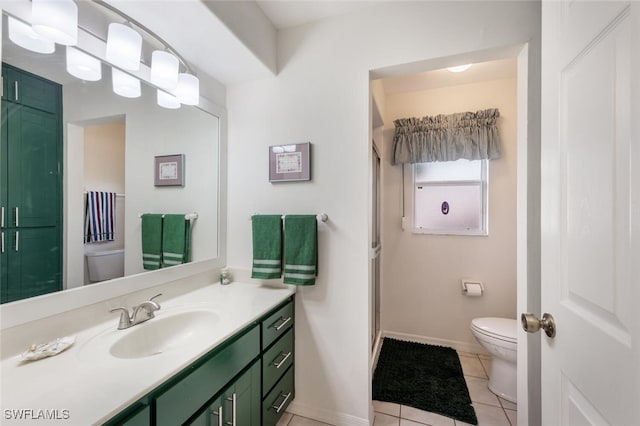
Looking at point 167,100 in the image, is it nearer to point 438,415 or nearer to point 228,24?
point 228,24

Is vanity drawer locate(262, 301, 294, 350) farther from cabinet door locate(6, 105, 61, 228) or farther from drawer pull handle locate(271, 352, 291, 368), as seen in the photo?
cabinet door locate(6, 105, 61, 228)

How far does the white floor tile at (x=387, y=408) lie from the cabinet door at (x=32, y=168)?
2016 mm

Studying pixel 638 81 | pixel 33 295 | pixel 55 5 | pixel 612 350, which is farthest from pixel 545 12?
pixel 33 295

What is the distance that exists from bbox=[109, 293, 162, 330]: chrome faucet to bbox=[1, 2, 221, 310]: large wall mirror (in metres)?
0.16

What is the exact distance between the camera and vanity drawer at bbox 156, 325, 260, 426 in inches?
30.2

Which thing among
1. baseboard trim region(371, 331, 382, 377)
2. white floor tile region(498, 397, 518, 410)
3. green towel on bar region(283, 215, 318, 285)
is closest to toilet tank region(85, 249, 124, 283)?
green towel on bar region(283, 215, 318, 285)

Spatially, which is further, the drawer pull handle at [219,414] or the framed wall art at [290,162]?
the framed wall art at [290,162]

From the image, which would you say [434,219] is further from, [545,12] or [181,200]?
[181,200]

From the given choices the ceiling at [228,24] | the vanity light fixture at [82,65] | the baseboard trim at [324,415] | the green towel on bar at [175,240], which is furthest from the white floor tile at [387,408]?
the vanity light fixture at [82,65]

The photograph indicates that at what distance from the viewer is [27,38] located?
0.88 m

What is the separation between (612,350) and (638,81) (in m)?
0.54

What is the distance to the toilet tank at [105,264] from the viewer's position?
1063 millimetres

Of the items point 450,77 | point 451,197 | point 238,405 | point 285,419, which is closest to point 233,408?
point 238,405

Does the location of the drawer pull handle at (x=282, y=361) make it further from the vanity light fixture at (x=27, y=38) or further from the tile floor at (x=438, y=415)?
the vanity light fixture at (x=27, y=38)
